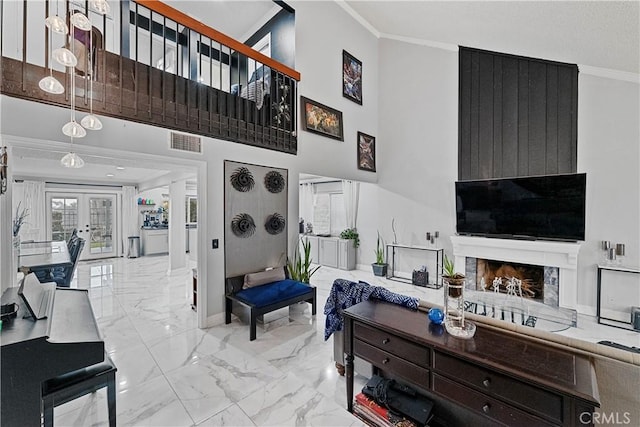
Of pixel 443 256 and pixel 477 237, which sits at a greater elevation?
pixel 477 237

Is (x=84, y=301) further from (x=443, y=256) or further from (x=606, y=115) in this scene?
(x=606, y=115)

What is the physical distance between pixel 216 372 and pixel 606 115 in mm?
5506

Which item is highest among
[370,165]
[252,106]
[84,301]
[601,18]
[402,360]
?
[601,18]

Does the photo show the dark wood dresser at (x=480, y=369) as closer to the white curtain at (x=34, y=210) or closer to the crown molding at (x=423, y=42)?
the crown molding at (x=423, y=42)

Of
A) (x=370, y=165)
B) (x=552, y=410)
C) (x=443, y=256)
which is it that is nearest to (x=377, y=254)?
(x=443, y=256)

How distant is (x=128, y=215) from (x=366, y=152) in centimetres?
709

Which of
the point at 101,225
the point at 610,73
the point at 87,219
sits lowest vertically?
the point at 101,225

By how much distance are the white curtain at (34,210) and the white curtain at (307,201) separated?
644 cm

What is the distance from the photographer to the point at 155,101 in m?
2.68

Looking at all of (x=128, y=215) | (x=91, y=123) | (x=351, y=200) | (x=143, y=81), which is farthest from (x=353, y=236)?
(x=128, y=215)

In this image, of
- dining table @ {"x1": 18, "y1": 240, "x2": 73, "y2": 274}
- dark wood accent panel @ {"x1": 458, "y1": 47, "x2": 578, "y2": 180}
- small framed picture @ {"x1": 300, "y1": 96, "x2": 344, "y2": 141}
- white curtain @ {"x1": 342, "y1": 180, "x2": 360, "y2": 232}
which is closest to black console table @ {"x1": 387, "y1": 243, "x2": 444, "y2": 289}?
white curtain @ {"x1": 342, "y1": 180, "x2": 360, "y2": 232}

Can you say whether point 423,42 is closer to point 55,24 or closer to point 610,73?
point 610,73

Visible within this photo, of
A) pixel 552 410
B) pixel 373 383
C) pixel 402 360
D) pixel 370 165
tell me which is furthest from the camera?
pixel 370 165

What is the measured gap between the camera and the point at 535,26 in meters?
3.14
